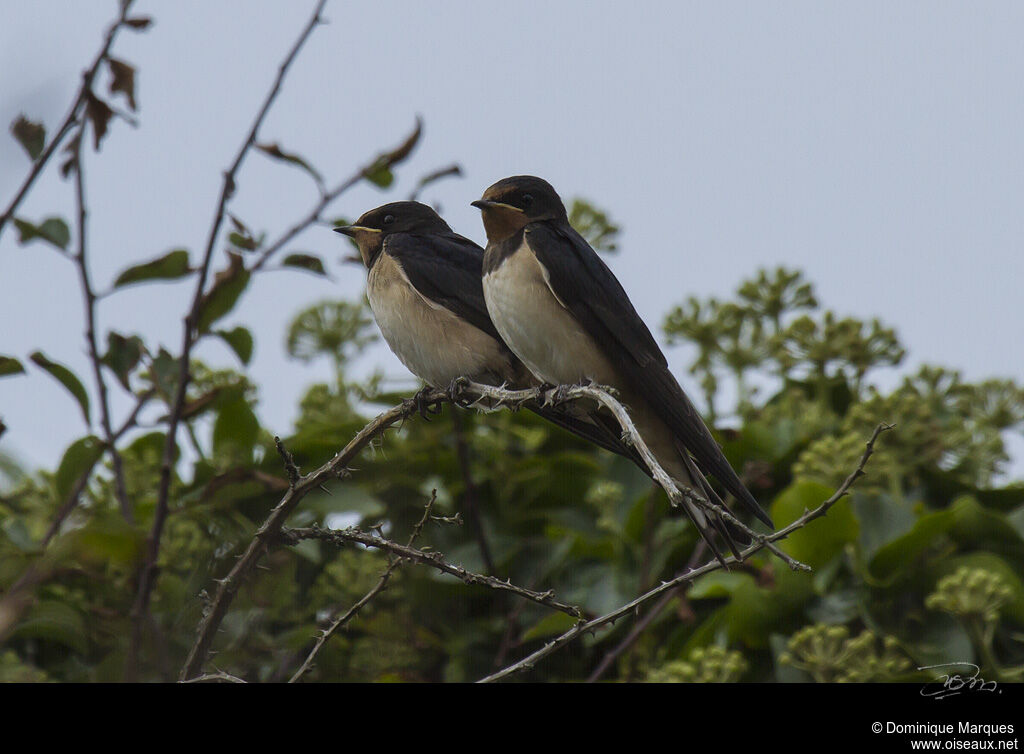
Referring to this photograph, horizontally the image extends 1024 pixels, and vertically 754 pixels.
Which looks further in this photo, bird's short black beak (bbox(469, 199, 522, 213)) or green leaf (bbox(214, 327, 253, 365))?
bird's short black beak (bbox(469, 199, 522, 213))

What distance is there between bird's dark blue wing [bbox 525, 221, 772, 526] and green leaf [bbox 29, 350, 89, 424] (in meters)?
1.41

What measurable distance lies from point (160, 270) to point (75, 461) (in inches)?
23.1

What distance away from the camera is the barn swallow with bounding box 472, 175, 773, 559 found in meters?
3.76

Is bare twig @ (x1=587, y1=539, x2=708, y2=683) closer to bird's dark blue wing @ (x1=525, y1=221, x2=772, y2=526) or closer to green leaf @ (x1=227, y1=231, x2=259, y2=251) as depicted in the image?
bird's dark blue wing @ (x1=525, y1=221, x2=772, y2=526)

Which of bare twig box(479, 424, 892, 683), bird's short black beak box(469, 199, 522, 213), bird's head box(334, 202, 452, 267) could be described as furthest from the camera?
bird's head box(334, 202, 452, 267)

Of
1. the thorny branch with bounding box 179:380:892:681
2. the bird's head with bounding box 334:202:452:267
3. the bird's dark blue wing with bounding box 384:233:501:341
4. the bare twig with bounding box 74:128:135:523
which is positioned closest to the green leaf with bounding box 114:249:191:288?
the bare twig with bounding box 74:128:135:523

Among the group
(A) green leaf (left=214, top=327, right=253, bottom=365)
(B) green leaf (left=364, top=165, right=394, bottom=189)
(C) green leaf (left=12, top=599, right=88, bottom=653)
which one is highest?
(B) green leaf (left=364, top=165, right=394, bottom=189)

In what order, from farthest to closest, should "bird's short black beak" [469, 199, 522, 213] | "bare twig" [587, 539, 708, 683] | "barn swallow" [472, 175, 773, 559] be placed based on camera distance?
"bird's short black beak" [469, 199, 522, 213], "bare twig" [587, 539, 708, 683], "barn swallow" [472, 175, 773, 559]

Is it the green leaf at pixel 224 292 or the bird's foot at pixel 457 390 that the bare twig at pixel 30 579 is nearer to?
the green leaf at pixel 224 292

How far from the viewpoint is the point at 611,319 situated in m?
3.83

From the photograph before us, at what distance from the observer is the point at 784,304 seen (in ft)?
15.6

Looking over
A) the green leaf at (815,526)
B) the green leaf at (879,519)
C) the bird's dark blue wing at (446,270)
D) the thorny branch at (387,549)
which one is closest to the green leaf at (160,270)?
the thorny branch at (387,549)
